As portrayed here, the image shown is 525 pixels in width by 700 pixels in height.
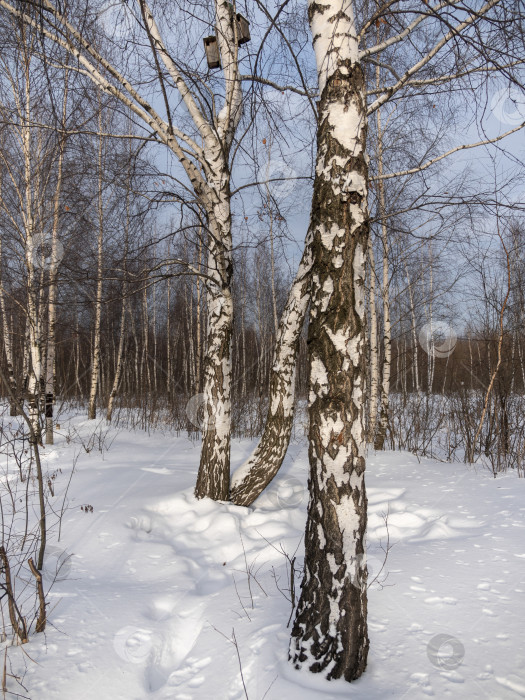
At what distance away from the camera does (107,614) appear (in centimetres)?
230

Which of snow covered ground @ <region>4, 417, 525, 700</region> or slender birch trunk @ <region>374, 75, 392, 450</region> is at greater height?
slender birch trunk @ <region>374, 75, 392, 450</region>

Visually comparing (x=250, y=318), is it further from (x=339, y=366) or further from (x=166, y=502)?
(x=339, y=366)

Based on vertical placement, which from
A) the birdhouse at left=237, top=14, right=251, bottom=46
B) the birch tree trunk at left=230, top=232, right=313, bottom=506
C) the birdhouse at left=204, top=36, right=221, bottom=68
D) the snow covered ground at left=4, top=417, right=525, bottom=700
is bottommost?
the snow covered ground at left=4, top=417, right=525, bottom=700

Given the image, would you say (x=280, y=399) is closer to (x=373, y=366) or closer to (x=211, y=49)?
(x=211, y=49)

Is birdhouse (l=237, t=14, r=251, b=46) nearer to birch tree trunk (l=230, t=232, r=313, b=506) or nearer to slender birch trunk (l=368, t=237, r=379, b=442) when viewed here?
birch tree trunk (l=230, t=232, r=313, b=506)

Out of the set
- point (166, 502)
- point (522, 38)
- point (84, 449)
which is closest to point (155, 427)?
point (84, 449)

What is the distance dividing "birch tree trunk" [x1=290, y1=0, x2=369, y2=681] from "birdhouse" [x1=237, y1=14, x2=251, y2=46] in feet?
7.67

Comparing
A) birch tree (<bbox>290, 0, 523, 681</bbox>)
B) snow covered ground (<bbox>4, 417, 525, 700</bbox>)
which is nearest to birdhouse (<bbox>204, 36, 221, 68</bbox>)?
birch tree (<bbox>290, 0, 523, 681</bbox>)

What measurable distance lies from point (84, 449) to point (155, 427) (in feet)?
9.96

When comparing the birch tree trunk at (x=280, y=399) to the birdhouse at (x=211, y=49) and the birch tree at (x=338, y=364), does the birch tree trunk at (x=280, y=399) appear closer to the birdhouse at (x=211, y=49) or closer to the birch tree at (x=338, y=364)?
the birdhouse at (x=211, y=49)

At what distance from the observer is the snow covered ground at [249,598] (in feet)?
5.80

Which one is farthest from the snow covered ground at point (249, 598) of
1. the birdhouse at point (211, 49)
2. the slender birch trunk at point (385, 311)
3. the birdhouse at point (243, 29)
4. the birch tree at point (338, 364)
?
the birdhouse at point (243, 29)

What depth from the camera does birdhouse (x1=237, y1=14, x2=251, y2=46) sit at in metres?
3.71

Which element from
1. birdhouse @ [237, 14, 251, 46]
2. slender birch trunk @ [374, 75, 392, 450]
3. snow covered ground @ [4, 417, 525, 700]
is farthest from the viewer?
slender birch trunk @ [374, 75, 392, 450]
